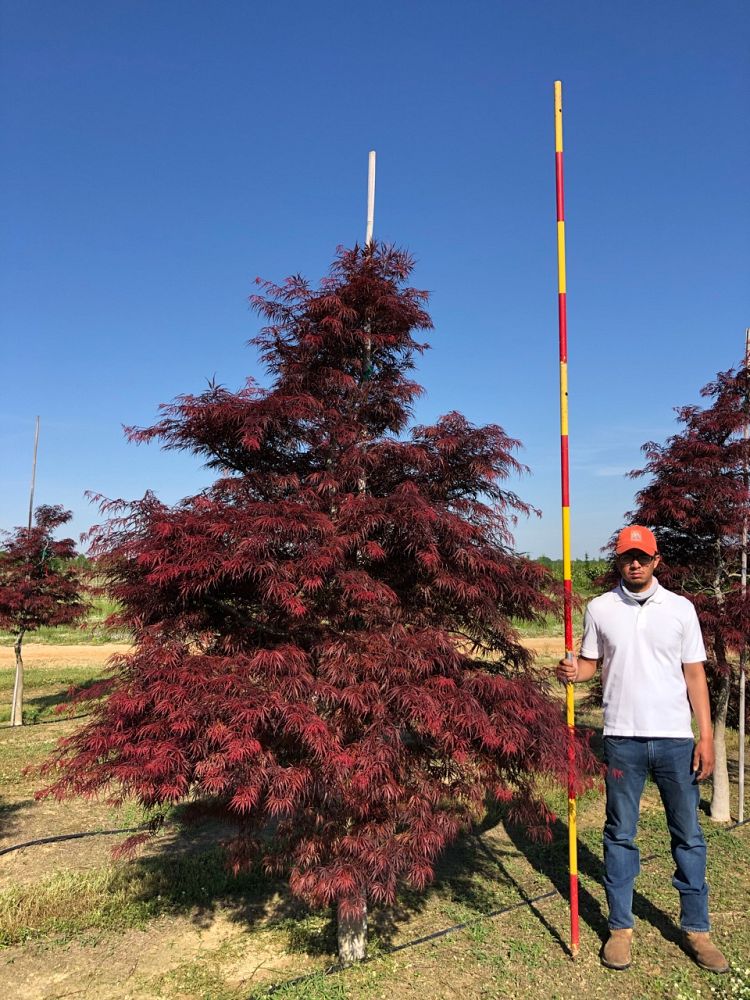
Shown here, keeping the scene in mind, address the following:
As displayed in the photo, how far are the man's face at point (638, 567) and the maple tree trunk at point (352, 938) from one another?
2504 mm

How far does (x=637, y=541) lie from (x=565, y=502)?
47 centimetres

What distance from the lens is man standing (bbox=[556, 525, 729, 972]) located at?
3598 mm

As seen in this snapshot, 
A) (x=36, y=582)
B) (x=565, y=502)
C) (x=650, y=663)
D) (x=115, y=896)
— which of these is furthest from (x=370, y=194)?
(x=36, y=582)

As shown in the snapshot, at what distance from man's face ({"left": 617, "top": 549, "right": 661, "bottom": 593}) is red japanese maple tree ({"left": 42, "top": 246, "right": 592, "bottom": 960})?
49cm

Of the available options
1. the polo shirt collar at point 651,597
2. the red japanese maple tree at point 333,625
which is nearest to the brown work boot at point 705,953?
the red japanese maple tree at point 333,625

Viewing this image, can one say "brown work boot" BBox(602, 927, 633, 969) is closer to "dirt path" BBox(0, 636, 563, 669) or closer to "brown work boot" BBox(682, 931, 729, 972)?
"brown work boot" BBox(682, 931, 729, 972)

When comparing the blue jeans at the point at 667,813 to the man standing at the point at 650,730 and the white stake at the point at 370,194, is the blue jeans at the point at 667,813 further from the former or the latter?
the white stake at the point at 370,194

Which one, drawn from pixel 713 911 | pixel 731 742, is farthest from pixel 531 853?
pixel 731 742

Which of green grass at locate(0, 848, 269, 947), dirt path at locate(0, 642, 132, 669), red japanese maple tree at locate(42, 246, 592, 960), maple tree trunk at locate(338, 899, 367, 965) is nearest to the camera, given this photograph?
red japanese maple tree at locate(42, 246, 592, 960)

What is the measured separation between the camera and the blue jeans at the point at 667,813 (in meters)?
3.60

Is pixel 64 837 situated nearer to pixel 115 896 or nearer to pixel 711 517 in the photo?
pixel 115 896

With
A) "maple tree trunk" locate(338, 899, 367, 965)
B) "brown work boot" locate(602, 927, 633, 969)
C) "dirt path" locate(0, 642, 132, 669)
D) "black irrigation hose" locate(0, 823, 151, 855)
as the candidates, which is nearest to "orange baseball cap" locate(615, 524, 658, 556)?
"brown work boot" locate(602, 927, 633, 969)

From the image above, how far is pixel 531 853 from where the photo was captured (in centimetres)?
579

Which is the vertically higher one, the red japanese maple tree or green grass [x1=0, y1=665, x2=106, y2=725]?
the red japanese maple tree
